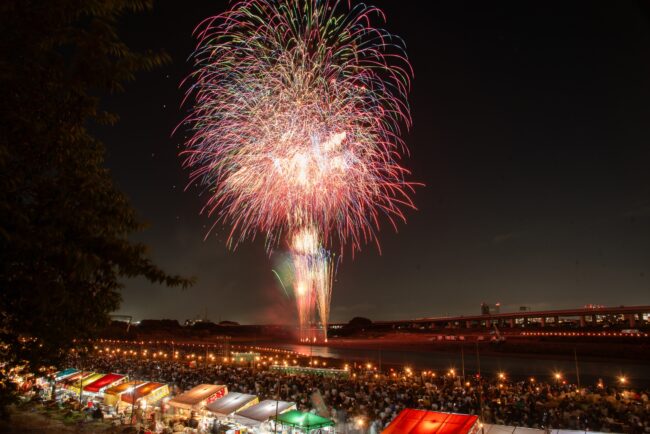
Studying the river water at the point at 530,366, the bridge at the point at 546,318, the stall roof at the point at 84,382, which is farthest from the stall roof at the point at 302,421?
the bridge at the point at 546,318

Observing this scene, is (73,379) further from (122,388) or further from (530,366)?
(530,366)

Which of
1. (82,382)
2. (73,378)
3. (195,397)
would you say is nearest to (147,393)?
(195,397)

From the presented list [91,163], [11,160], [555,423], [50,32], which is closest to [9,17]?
[50,32]

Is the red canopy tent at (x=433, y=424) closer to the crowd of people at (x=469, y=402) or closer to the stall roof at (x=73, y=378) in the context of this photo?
the crowd of people at (x=469, y=402)

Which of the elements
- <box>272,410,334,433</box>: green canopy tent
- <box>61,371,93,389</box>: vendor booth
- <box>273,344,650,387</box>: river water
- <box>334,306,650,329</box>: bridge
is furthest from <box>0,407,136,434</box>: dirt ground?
<box>334,306,650,329</box>: bridge

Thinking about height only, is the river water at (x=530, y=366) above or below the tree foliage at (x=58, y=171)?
below

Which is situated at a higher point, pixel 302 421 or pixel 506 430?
pixel 506 430
